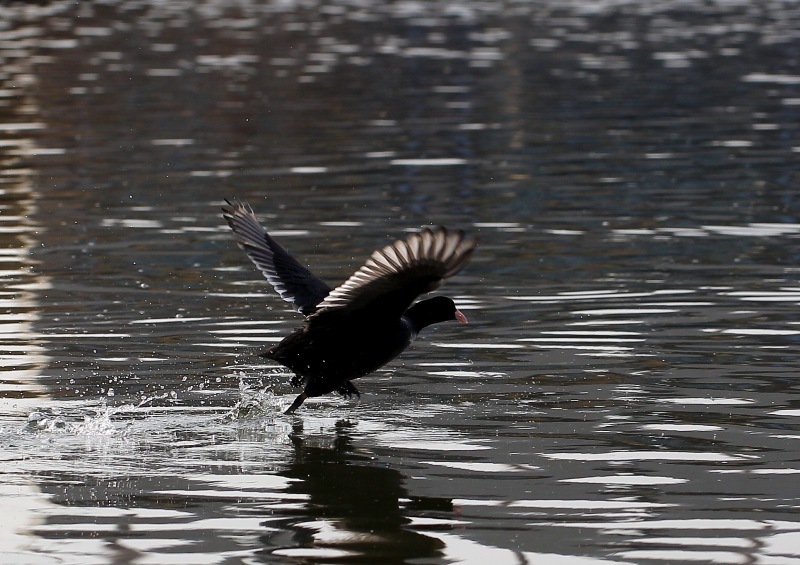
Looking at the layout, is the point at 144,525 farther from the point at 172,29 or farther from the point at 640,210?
the point at 172,29

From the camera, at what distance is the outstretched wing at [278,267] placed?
31.7 ft

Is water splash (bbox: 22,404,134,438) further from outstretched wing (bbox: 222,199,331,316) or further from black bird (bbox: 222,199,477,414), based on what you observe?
outstretched wing (bbox: 222,199,331,316)

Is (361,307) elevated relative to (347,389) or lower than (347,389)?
elevated

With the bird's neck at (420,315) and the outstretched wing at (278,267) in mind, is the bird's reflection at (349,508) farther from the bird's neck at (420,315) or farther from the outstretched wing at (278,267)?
the outstretched wing at (278,267)

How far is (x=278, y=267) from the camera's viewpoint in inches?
389

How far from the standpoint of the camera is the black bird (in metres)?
7.66

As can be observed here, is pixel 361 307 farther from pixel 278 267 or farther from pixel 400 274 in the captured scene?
pixel 278 267

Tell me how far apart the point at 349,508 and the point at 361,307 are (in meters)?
1.39

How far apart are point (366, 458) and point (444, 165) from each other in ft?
39.8

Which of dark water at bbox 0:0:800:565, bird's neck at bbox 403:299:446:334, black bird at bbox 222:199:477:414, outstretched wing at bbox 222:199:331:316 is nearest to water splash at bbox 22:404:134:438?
dark water at bbox 0:0:800:565

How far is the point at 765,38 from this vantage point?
3984 cm

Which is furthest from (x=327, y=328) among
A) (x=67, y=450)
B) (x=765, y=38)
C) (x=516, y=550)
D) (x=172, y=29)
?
(x=172, y=29)

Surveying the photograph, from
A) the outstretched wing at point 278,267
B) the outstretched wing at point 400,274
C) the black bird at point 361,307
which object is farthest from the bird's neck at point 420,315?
the outstretched wing at point 278,267

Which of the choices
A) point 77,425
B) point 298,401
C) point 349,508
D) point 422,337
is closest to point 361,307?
point 298,401
